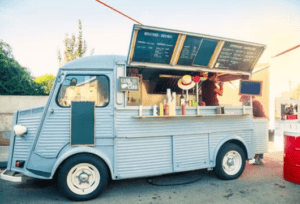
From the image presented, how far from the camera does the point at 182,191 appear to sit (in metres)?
4.09

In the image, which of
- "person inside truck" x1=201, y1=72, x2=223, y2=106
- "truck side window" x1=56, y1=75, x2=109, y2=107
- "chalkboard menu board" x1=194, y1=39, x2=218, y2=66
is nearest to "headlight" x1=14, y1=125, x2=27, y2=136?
"truck side window" x1=56, y1=75, x2=109, y2=107

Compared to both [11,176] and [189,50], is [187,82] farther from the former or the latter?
[11,176]

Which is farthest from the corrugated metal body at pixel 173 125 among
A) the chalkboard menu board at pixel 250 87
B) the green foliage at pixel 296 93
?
the green foliage at pixel 296 93

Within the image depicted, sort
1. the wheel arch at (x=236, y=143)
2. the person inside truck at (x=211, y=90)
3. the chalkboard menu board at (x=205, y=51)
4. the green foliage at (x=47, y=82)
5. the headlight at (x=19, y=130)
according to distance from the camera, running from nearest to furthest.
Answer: the headlight at (x=19, y=130)
the chalkboard menu board at (x=205, y=51)
the wheel arch at (x=236, y=143)
the person inside truck at (x=211, y=90)
the green foliage at (x=47, y=82)

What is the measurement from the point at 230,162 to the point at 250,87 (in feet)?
6.27

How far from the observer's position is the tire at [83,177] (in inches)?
138

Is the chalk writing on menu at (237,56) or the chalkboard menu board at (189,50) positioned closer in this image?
the chalkboard menu board at (189,50)

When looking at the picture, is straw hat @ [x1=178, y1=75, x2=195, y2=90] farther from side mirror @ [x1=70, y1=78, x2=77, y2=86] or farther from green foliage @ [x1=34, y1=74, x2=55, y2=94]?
green foliage @ [x1=34, y1=74, x2=55, y2=94]

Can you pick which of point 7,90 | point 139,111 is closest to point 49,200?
point 139,111

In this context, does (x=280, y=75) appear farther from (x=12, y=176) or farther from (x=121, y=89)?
(x=12, y=176)

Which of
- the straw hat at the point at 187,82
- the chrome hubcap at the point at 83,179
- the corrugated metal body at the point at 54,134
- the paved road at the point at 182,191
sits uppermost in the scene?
the straw hat at the point at 187,82

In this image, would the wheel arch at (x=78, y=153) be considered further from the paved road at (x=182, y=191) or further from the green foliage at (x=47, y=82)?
the green foliage at (x=47, y=82)

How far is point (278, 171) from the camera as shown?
5.27m

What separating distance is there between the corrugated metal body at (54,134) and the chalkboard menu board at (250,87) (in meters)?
4.03
